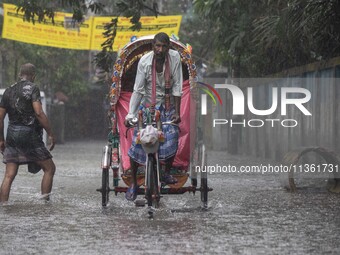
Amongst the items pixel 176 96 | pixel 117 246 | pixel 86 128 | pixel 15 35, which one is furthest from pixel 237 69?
pixel 86 128

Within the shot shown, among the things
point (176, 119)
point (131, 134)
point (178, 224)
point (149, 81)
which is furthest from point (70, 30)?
point (178, 224)

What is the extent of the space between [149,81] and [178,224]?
198 centimetres

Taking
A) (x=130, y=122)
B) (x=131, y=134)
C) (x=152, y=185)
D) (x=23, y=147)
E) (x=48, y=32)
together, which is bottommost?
(x=152, y=185)

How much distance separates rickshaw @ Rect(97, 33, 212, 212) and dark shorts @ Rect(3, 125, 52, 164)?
107cm

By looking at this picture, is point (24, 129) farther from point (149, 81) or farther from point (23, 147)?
point (149, 81)

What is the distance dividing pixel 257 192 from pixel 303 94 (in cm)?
655

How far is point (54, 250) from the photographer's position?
7742 millimetres

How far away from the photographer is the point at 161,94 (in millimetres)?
10805

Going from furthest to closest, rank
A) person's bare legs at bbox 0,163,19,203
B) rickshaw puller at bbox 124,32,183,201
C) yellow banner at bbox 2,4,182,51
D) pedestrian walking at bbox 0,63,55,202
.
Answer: yellow banner at bbox 2,4,182,51 < pedestrian walking at bbox 0,63,55,202 < person's bare legs at bbox 0,163,19,203 < rickshaw puller at bbox 124,32,183,201

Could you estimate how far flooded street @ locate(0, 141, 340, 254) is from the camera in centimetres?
790

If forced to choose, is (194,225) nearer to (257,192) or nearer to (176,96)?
(176,96)

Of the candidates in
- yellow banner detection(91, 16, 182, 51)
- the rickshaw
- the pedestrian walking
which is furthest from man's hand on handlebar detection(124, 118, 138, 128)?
yellow banner detection(91, 16, 182, 51)

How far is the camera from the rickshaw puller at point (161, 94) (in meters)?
10.6

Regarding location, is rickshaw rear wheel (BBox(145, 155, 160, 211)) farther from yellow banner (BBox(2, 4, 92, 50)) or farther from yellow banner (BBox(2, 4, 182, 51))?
yellow banner (BBox(2, 4, 92, 50))
